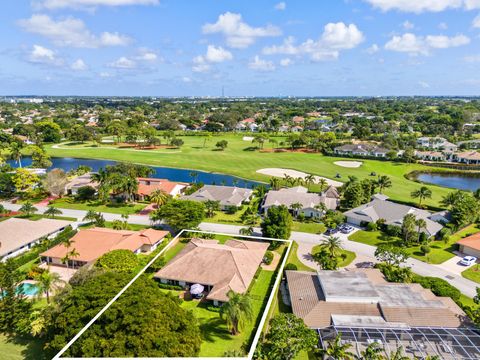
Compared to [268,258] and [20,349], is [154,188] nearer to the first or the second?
[268,258]

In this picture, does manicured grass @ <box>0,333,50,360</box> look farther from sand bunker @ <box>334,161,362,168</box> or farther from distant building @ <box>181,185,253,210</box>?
sand bunker @ <box>334,161,362,168</box>

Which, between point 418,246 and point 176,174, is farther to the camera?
point 176,174

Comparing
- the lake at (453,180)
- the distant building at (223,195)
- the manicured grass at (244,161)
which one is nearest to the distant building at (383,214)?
the manicured grass at (244,161)

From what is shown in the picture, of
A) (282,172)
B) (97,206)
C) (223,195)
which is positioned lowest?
(97,206)

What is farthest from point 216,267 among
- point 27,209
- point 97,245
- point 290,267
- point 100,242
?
point 27,209

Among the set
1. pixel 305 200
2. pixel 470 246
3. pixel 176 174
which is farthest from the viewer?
pixel 176 174

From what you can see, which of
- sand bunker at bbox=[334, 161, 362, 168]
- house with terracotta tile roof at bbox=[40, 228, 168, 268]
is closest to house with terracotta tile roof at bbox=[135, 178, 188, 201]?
house with terracotta tile roof at bbox=[40, 228, 168, 268]

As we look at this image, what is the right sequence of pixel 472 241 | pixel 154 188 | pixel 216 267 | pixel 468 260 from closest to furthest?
pixel 216 267 → pixel 468 260 → pixel 472 241 → pixel 154 188
